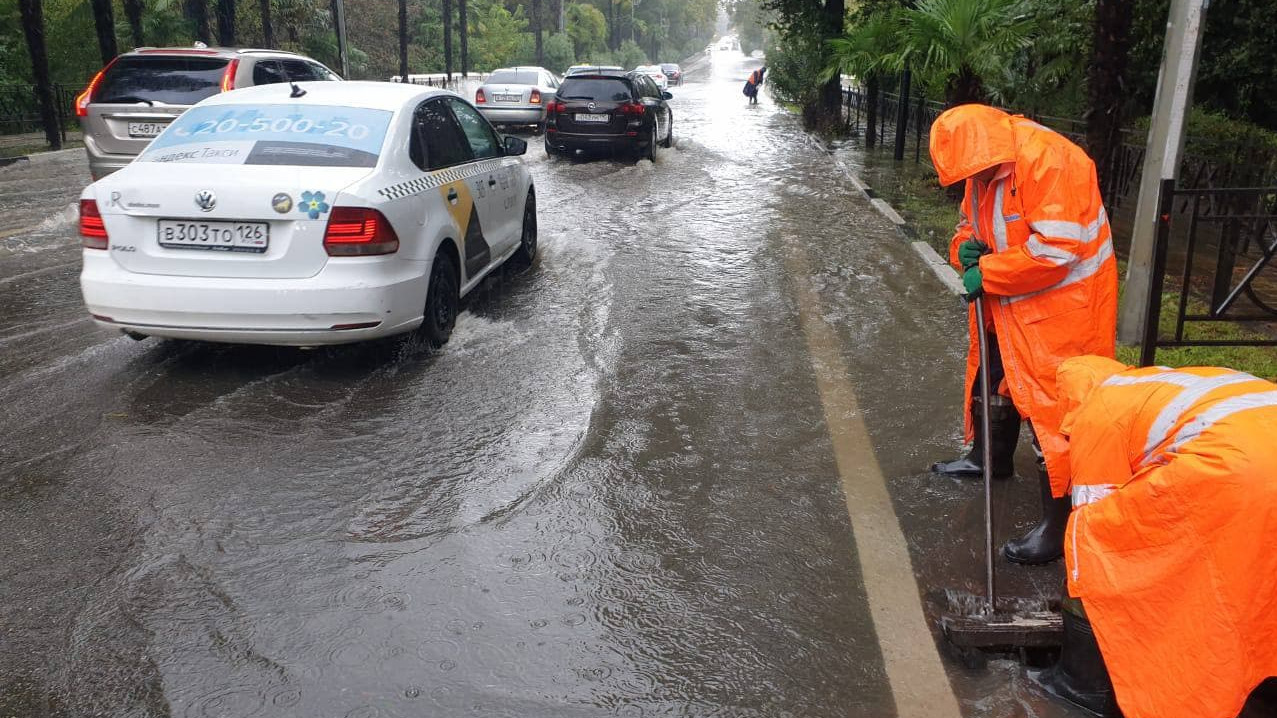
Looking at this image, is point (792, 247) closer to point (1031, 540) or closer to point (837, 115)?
point (1031, 540)

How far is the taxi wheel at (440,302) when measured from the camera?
612 cm

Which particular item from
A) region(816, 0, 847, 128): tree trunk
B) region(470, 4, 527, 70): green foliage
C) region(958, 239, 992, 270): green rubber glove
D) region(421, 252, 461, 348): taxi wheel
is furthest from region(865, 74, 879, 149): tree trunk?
region(470, 4, 527, 70): green foliage

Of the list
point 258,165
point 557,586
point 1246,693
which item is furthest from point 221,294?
point 1246,693

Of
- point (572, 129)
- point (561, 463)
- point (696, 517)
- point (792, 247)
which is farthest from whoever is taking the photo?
point (572, 129)

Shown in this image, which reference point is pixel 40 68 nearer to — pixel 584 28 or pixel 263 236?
pixel 263 236

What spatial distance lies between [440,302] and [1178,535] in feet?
15.6

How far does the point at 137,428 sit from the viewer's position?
4.96 meters

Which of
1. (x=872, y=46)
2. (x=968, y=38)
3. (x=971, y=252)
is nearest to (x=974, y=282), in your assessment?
(x=971, y=252)

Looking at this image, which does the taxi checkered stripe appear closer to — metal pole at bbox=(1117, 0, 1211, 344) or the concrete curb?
the concrete curb

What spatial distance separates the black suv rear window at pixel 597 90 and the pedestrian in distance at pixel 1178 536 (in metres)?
14.9

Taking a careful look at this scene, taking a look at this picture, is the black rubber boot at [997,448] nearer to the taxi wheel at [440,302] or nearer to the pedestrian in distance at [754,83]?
the taxi wheel at [440,302]

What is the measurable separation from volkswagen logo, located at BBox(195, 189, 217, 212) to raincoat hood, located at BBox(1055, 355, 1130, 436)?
430cm

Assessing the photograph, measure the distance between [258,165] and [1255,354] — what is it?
617 centimetres

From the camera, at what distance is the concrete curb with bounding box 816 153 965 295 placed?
27.8 feet
